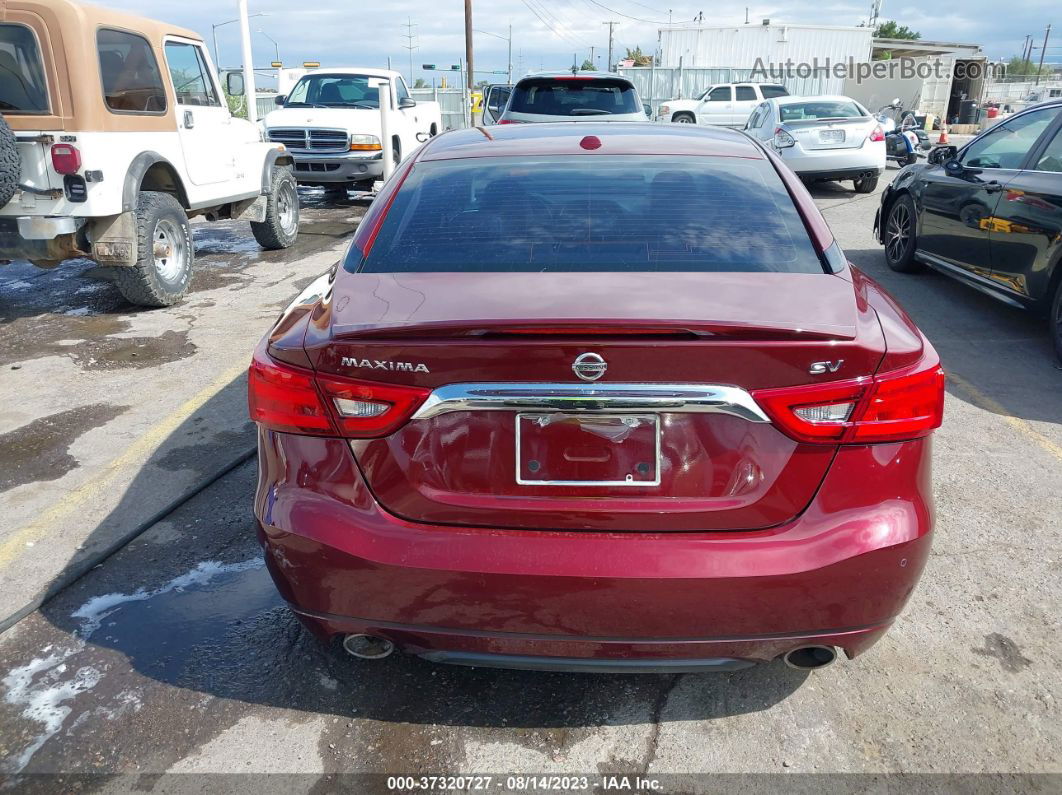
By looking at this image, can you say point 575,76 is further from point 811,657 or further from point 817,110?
point 811,657

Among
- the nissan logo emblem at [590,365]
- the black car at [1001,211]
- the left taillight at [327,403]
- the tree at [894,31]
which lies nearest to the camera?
the nissan logo emblem at [590,365]

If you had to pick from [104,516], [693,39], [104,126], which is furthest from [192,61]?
[693,39]

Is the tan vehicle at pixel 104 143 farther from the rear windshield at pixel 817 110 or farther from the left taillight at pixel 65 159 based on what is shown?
the rear windshield at pixel 817 110

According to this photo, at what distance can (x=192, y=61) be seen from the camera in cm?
823

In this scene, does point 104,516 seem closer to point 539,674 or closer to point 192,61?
point 539,674

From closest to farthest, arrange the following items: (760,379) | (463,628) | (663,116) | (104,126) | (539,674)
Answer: (760,379)
(463,628)
(539,674)
(104,126)
(663,116)

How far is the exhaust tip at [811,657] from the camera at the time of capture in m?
2.30

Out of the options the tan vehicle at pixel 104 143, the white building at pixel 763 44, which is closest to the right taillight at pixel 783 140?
the tan vehicle at pixel 104 143

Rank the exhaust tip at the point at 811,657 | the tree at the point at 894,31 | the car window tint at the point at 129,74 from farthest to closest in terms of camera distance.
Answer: the tree at the point at 894,31 < the car window tint at the point at 129,74 < the exhaust tip at the point at 811,657

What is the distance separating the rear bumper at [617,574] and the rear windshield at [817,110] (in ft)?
47.3

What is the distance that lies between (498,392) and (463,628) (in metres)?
0.64

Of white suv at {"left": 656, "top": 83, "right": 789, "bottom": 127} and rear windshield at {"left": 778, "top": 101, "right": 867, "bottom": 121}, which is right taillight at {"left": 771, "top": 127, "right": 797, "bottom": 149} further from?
white suv at {"left": 656, "top": 83, "right": 789, "bottom": 127}

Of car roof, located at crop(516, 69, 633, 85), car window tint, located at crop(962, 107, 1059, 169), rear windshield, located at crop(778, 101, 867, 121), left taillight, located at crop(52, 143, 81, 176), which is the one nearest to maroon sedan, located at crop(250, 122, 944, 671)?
left taillight, located at crop(52, 143, 81, 176)

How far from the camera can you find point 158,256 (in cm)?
743
